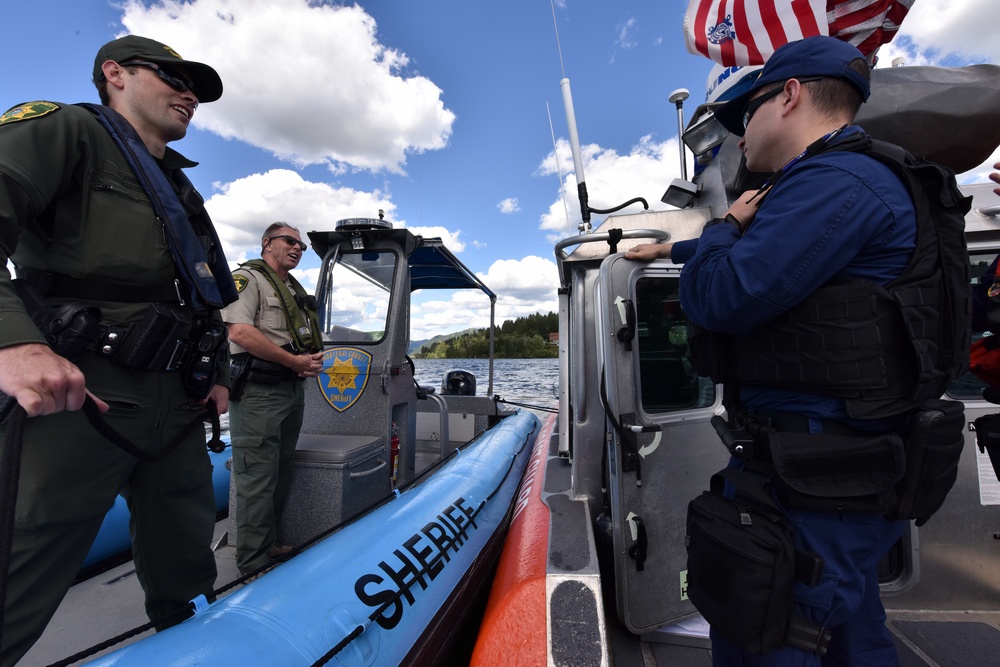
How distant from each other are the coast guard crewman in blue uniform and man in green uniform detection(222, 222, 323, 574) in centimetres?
227

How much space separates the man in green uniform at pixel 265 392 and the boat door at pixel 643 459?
1.84 m

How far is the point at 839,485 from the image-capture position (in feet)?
3.33

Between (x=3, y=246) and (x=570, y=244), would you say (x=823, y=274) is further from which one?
(x=3, y=246)

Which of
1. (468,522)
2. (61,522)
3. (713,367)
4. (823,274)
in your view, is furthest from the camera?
(468,522)

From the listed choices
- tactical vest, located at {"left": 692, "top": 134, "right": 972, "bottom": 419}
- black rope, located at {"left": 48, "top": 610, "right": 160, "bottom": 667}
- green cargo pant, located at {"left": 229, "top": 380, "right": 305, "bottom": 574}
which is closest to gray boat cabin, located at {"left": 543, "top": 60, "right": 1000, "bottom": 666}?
tactical vest, located at {"left": 692, "top": 134, "right": 972, "bottom": 419}

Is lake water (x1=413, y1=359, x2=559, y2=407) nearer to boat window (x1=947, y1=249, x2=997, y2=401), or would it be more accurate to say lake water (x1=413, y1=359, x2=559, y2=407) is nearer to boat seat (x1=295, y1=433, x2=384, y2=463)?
boat seat (x1=295, y1=433, x2=384, y2=463)

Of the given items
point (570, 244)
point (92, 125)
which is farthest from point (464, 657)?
point (92, 125)

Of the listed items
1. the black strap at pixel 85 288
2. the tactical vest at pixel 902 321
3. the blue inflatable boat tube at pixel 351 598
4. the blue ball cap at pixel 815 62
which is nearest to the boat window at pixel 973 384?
the tactical vest at pixel 902 321

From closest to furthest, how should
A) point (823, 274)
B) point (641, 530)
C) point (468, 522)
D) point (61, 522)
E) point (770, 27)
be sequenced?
point (823, 274)
point (61, 522)
point (641, 530)
point (468, 522)
point (770, 27)

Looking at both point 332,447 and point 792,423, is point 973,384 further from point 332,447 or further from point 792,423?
point 332,447

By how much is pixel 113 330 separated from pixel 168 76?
0.99 meters

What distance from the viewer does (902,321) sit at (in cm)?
102

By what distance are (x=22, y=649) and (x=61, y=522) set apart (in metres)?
0.30

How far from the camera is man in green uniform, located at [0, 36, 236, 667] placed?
43.0 inches
